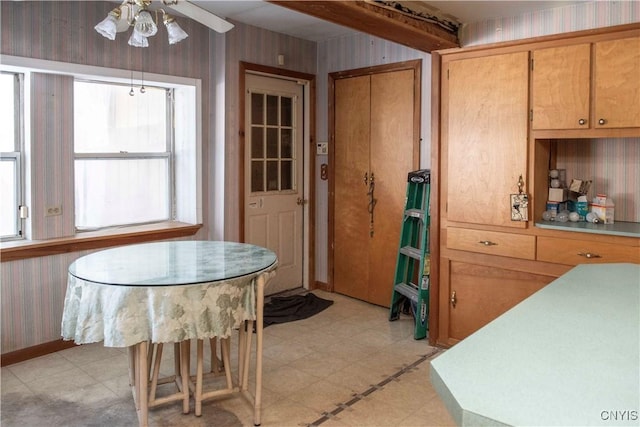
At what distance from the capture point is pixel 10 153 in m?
3.47

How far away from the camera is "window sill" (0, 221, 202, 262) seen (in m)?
3.41

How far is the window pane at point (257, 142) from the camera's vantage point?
187 inches

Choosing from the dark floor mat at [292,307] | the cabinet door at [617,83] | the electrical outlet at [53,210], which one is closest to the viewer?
the cabinet door at [617,83]

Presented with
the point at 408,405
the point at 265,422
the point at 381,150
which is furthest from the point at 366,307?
the point at 265,422

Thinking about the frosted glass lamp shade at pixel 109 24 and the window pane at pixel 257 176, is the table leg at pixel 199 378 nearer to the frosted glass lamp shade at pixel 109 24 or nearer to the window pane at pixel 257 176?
the frosted glass lamp shade at pixel 109 24

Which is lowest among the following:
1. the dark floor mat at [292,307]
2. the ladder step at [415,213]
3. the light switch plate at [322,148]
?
the dark floor mat at [292,307]

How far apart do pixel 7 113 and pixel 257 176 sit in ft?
6.79

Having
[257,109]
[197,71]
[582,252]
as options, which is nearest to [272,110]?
[257,109]

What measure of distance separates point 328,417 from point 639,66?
257 centimetres

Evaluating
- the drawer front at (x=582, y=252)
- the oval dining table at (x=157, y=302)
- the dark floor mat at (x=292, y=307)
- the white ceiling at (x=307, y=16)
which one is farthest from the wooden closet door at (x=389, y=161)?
the oval dining table at (x=157, y=302)

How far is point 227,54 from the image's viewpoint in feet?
14.1

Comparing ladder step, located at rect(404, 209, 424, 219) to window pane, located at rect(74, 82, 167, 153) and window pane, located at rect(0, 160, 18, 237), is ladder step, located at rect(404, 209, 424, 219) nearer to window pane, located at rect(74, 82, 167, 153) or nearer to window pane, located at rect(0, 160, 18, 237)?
window pane, located at rect(74, 82, 167, 153)

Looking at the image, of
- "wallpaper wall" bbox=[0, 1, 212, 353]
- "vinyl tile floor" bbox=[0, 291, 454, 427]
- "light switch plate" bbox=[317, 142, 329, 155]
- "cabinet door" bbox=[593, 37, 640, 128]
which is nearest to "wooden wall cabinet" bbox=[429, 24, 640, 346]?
"cabinet door" bbox=[593, 37, 640, 128]

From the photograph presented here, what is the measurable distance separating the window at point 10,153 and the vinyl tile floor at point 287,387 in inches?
38.3
